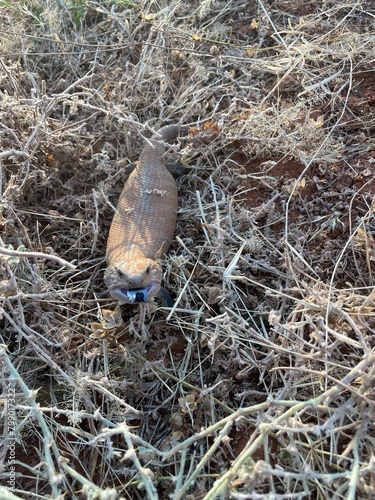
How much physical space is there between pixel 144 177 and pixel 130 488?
7.13ft

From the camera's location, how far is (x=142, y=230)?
3521 millimetres

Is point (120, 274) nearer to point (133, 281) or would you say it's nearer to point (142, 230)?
point (133, 281)

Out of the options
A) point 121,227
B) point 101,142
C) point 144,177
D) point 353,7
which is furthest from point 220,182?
point 353,7

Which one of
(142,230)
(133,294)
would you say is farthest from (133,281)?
(142,230)

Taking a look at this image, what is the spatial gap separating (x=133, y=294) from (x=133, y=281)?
9 centimetres

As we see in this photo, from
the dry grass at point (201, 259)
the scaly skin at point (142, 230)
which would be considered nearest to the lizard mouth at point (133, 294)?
the scaly skin at point (142, 230)

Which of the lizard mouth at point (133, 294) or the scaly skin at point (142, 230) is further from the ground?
the scaly skin at point (142, 230)

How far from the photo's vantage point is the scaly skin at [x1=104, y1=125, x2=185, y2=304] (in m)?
3.12

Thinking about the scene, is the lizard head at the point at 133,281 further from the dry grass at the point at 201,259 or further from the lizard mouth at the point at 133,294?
the dry grass at the point at 201,259

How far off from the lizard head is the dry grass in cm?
12

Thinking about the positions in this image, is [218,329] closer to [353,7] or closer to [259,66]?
[259,66]

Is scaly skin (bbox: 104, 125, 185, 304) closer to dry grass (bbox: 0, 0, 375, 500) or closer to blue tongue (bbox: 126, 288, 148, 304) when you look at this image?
blue tongue (bbox: 126, 288, 148, 304)

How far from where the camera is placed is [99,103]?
4.10 m

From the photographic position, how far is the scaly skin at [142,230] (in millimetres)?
3123
